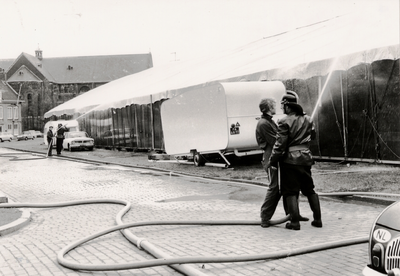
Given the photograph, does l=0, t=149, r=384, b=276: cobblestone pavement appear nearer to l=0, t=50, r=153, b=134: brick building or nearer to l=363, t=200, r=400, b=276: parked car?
l=363, t=200, r=400, b=276: parked car

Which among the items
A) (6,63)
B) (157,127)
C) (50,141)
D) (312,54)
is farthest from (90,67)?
(312,54)

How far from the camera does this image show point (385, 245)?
3598 millimetres

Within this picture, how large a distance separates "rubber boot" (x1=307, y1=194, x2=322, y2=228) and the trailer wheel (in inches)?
392

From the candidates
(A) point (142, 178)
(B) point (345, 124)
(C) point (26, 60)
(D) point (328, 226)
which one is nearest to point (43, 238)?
(D) point (328, 226)

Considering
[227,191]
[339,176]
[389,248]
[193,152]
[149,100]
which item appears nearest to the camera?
[389,248]

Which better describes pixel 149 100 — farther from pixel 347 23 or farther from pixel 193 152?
pixel 347 23

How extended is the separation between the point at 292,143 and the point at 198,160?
10.3m

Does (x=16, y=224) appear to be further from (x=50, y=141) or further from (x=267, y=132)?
(x=50, y=141)

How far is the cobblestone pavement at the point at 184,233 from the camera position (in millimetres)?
5105

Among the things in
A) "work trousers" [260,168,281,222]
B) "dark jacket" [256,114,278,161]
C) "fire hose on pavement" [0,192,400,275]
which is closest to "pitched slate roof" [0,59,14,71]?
"dark jacket" [256,114,278,161]

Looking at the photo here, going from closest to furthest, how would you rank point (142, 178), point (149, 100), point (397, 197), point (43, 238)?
point (43, 238) < point (397, 197) < point (142, 178) < point (149, 100)

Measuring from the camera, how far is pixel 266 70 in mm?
15609

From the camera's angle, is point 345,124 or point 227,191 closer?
point 227,191

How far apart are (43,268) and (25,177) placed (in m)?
11.2
